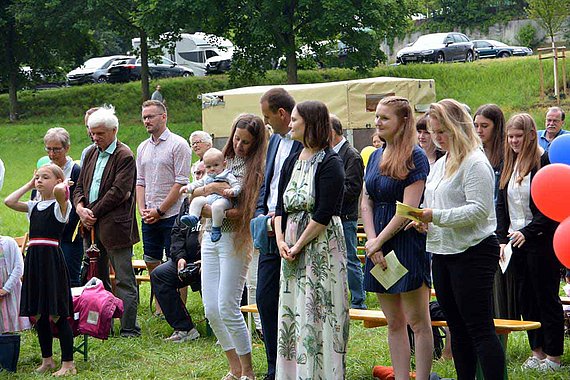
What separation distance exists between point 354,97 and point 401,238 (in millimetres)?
9092

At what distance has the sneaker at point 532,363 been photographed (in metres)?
6.26

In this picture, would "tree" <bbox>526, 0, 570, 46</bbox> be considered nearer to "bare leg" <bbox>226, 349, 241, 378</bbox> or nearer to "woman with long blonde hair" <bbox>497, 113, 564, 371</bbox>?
"woman with long blonde hair" <bbox>497, 113, 564, 371</bbox>

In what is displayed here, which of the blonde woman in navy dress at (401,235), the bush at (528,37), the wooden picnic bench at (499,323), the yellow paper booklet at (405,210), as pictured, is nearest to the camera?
the yellow paper booklet at (405,210)

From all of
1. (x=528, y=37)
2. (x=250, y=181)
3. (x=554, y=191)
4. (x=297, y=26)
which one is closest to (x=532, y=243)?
(x=554, y=191)

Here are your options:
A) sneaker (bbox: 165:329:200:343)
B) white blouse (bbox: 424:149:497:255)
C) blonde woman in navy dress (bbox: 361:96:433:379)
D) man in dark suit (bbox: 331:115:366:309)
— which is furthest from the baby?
sneaker (bbox: 165:329:200:343)

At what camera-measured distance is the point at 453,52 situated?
3619 cm

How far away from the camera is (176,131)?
97.6 feet

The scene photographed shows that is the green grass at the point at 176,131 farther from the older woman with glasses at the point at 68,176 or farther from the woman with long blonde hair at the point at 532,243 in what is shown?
the older woman with glasses at the point at 68,176

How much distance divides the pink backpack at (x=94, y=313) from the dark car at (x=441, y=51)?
30.4 m

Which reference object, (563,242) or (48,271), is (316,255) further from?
(48,271)

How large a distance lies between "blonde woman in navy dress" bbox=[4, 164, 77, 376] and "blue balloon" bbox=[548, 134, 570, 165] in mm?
3554

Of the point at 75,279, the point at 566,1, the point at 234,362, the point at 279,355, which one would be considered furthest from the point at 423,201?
the point at 566,1

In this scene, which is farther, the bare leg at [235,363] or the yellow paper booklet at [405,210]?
the bare leg at [235,363]

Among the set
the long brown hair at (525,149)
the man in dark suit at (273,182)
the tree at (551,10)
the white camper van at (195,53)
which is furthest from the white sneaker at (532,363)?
the white camper van at (195,53)
